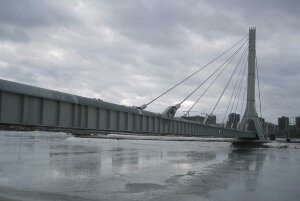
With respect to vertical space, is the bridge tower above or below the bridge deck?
above

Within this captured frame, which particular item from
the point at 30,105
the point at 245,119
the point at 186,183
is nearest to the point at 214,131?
the point at 245,119

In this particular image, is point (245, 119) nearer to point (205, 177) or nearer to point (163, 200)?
point (205, 177)

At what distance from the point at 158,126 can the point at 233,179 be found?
42.7 feet

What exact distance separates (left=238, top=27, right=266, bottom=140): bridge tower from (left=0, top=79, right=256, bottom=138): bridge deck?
1786 inches

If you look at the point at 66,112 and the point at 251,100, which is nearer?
the point at 66,112

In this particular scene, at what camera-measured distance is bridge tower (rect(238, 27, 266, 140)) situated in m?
82.1

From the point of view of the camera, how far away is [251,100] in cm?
8219

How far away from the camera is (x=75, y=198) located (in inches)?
677

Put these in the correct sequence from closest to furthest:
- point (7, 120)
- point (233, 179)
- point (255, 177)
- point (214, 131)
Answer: point (7, 120) → point (233, 179) → point (255, 177) → point (214, 131)

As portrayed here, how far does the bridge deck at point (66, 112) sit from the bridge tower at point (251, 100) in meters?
45.4

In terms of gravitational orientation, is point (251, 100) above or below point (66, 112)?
above

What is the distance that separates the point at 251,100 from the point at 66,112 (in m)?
61.6

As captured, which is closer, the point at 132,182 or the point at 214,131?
the point at 132,182

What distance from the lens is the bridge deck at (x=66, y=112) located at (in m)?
20.9
